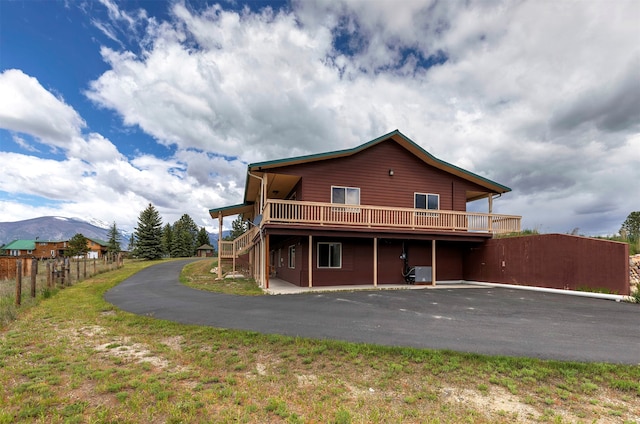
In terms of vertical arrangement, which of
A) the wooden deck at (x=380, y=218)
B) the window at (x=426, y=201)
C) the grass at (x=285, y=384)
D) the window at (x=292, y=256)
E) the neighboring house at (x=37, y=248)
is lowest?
the neighboring house at (x=37, y=248)

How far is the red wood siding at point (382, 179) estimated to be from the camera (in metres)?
16.3

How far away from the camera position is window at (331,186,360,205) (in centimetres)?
1666

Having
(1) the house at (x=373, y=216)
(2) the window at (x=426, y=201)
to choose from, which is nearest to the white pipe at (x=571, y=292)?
(1) the house at (x=373, y=216)

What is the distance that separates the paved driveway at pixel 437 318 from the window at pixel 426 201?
6240 mm

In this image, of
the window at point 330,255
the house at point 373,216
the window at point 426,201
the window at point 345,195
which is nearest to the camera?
the house at point 373,216

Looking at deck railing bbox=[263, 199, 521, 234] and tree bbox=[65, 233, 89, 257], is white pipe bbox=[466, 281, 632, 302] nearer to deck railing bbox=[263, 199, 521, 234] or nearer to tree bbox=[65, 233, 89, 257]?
deck railing bbox=[263, 199, 521, 234]

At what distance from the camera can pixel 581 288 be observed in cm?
1298

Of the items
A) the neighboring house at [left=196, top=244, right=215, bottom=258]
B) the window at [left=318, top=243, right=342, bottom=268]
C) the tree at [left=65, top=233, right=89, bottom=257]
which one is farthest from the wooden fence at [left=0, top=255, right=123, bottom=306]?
the tree at [left=65, top=233, right=89, bottom=257]

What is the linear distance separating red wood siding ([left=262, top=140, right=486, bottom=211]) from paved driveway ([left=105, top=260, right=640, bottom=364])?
5741mm

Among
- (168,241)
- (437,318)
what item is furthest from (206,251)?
(437,318)

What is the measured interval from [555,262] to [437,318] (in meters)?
9.08

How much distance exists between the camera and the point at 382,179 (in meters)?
17.5

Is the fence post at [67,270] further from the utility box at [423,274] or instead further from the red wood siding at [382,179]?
the utility box at [423,274]

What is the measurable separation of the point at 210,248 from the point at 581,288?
185 ft
